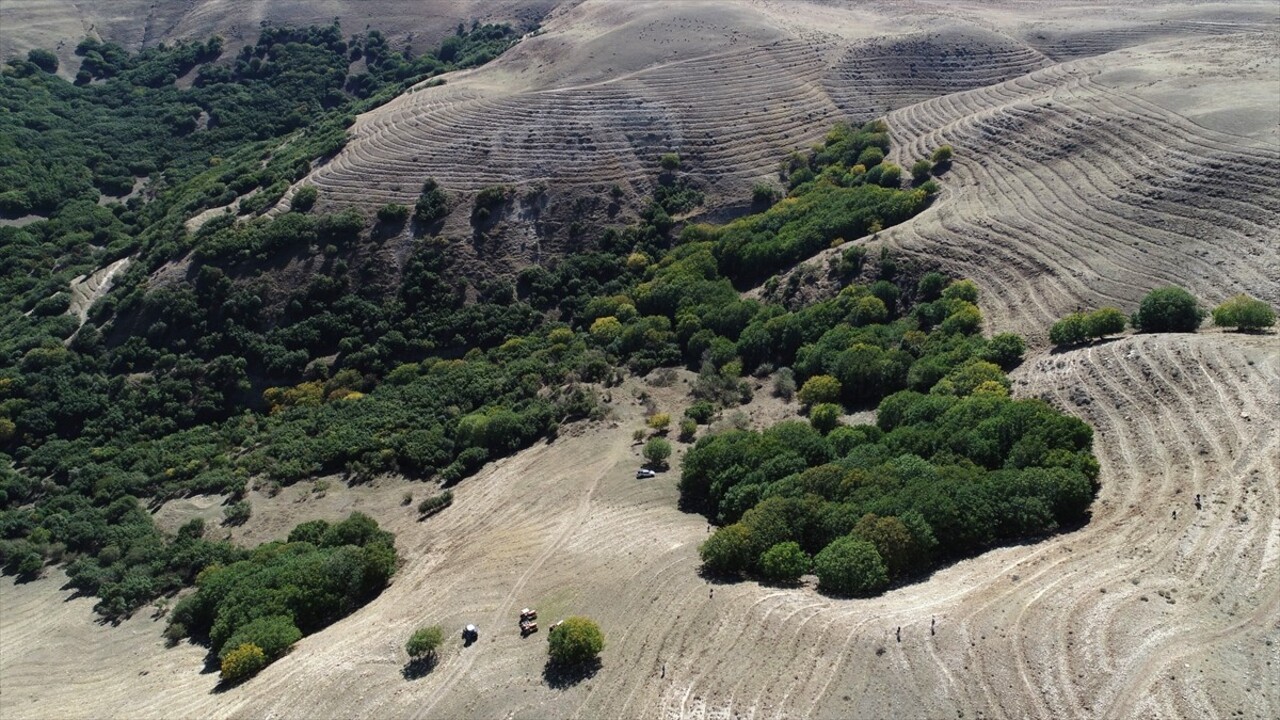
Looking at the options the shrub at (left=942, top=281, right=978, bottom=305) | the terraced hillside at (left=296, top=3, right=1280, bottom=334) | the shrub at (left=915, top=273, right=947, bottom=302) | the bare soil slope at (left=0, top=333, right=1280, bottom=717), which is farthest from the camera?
the shrub at (left=915, top=273, right=947, bottom=302)

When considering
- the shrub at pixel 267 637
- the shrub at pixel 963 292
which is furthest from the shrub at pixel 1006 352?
the shrub at pixel 267 637

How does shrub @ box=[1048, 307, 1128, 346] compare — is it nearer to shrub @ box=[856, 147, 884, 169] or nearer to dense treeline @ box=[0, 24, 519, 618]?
dense treeline @ box=[0, 24, 519, 618]

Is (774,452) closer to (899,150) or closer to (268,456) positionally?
(268,456)

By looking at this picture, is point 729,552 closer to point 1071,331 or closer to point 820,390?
point 820,390

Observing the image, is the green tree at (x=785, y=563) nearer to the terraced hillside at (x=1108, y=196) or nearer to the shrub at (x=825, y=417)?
the shrub at (x=825, y=417)

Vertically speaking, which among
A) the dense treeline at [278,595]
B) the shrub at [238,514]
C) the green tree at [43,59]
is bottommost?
the shrub at [238,514]

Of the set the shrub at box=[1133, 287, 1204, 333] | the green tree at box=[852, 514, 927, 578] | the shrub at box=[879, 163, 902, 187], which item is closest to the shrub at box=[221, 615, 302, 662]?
the green tree at box=[852, 514, 927, 578]
